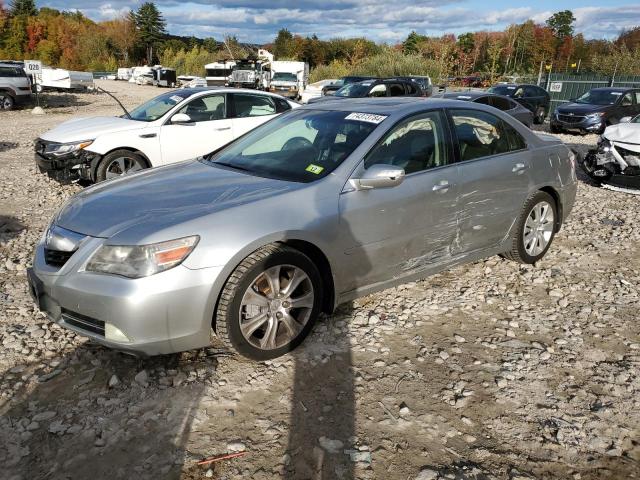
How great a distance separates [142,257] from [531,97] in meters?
20.7

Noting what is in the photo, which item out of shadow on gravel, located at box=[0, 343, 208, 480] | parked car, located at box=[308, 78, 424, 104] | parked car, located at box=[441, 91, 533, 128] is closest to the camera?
shadow on gravel, located at box=[0, 343, 208, 480]

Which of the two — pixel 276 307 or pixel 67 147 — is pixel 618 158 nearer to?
pixel 276 307

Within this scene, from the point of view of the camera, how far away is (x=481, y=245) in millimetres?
4527

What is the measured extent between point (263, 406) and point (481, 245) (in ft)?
7.93

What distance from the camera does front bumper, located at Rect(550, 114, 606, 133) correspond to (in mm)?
16658

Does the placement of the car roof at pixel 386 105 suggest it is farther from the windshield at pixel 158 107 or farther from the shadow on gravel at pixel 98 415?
the windshield at pixel 158 107

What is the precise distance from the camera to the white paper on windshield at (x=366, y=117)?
3.96 meters

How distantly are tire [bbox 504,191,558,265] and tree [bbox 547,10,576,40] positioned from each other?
83.8 m

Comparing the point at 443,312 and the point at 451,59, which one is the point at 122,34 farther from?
the point at 443,312

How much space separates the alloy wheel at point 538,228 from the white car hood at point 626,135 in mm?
4305

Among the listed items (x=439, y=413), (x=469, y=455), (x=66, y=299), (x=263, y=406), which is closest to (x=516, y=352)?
(x=439, y=413)

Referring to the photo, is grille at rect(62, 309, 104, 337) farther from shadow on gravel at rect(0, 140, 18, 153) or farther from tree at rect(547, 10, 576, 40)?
tree at rect(547, 10, 576, 40)

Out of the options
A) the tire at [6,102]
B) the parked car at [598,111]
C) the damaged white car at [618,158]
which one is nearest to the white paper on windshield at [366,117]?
the damaged white car at [618,158]

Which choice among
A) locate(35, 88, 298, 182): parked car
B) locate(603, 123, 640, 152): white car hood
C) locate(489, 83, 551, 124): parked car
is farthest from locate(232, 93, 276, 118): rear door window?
locate(489, 83, 551, 124): parked car
